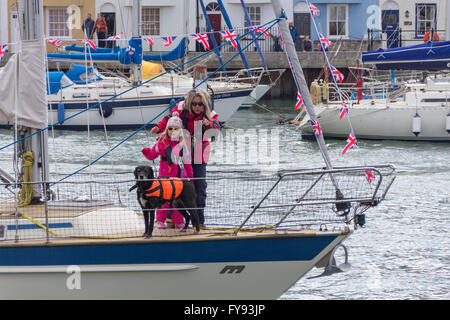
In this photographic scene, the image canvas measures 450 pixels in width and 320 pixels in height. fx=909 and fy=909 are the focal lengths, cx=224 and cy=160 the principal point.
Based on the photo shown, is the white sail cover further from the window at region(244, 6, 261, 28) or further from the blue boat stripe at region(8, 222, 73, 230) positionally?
the window at region(244, 6, 261, 28)

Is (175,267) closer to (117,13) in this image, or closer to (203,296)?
(203,296)

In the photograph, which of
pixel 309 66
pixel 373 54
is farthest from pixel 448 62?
pixel 309 66

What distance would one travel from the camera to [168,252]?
864cm

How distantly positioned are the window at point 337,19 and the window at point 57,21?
1305 cm

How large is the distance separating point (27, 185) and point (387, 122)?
17385 millimetres

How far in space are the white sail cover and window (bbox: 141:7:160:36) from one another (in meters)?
36.3

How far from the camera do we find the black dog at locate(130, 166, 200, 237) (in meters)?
8.55

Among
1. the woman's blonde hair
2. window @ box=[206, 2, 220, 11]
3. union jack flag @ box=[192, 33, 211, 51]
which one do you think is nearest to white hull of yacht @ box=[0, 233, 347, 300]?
the woman's blonde hair

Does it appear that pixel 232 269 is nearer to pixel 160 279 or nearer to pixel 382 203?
pixel 160 279

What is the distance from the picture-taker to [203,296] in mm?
8836

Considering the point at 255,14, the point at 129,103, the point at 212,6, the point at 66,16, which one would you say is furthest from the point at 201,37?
the point at 66,16

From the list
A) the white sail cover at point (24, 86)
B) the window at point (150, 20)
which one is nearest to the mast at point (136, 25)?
the white sail cover at point (24, 86)

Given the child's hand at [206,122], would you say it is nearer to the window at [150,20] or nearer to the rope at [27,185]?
the rope at [27,185]

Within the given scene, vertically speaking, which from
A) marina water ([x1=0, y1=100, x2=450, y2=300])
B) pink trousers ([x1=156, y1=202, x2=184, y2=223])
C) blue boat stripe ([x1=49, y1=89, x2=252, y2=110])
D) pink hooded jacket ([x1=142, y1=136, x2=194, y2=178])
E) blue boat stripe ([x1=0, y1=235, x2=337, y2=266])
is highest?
pink hooded jacket ([x1=142, y1=136, x2=194, y2=178])
